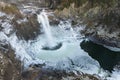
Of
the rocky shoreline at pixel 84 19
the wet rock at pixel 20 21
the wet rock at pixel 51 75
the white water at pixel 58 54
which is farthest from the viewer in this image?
the rocky shoreline at pixel 84 19

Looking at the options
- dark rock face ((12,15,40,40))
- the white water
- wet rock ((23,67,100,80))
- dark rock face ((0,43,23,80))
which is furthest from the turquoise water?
dark rock face ((0,43,23,80))

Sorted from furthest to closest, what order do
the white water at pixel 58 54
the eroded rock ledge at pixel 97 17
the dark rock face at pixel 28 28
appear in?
the eroded rock ledge at pixel 97 17 < the dark rock face at pixel 28 28 < the white water at pixel 58 54

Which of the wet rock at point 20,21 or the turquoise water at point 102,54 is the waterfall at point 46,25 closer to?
the wet rock at point 20,21

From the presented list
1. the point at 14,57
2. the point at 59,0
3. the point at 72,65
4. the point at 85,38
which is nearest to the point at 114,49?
the point at 85,38

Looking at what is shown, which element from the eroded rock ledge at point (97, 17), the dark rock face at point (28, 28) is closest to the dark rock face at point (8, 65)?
the dark rock face at point (28, 28)

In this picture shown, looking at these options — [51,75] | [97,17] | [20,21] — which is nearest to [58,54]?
[51,75]

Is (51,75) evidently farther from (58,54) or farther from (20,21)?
(20,21)

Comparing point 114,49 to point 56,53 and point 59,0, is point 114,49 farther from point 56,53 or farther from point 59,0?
point 59,0

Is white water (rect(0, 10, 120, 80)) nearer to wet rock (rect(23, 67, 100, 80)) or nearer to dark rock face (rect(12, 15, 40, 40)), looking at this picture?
dark rock face (rect(12, 15, 40, 40))
